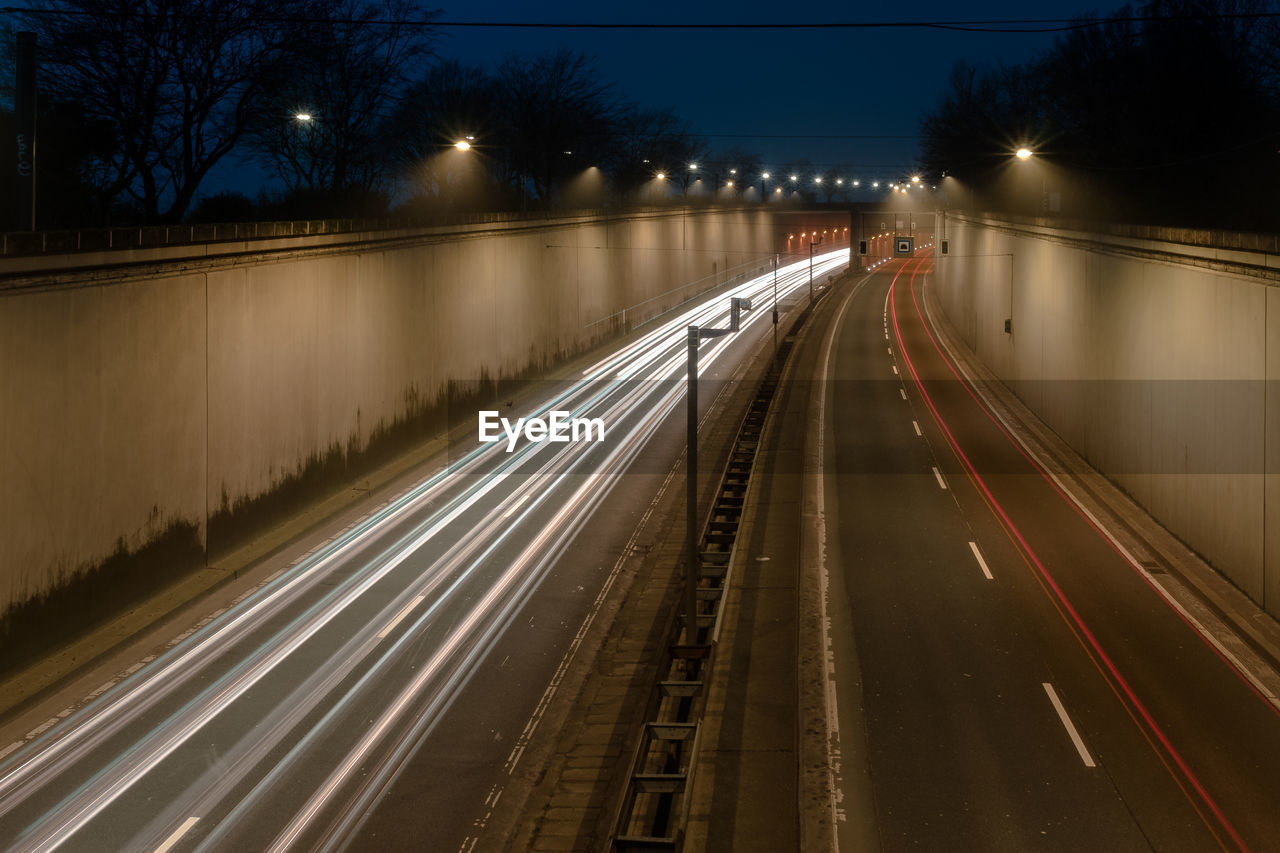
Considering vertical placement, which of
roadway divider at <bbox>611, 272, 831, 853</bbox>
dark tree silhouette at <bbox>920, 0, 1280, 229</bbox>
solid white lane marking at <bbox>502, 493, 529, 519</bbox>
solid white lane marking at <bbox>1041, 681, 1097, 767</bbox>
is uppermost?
dark tree silhouette at <bbox>920, 0, 1280, 229</bbox>

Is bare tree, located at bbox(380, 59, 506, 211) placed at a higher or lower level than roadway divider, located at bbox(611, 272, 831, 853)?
higher

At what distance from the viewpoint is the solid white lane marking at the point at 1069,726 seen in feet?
41.3

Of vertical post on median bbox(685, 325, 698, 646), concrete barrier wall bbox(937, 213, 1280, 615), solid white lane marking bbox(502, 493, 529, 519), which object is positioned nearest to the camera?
vertical post on median bbox(685, 325, 698, 646)

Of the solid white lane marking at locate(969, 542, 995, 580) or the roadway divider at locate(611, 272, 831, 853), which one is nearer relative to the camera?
the roadway divider at locate(611, 272, 831, 853)

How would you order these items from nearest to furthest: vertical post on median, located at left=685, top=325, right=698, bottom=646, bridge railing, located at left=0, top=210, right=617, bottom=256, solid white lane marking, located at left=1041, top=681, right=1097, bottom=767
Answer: solid white lane marking, located at left=1041, top=681, right=1097, bottom=767 → bridge railing, located at left=0, top=210, right=617, bottom=256 → vertical post on median, located at left=685, top=325, right=698, bottom=646

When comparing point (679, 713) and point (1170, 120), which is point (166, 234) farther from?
point (1170, 120)

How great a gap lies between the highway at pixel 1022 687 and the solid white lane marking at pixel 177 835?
6.16 m

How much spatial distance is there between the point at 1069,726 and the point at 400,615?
9437 millimetres

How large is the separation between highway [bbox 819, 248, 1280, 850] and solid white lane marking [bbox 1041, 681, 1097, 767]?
26 millimetres

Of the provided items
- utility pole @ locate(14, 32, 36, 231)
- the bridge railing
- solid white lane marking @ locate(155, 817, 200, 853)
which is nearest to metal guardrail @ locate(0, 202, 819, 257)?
the bridge railing

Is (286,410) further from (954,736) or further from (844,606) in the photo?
(954,736)

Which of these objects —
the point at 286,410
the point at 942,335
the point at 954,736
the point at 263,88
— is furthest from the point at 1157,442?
the point at 942,335

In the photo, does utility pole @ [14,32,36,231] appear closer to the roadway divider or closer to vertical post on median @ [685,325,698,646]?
vertical post on median @ [685,325,698,646]

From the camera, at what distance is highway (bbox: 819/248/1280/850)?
1132cm
